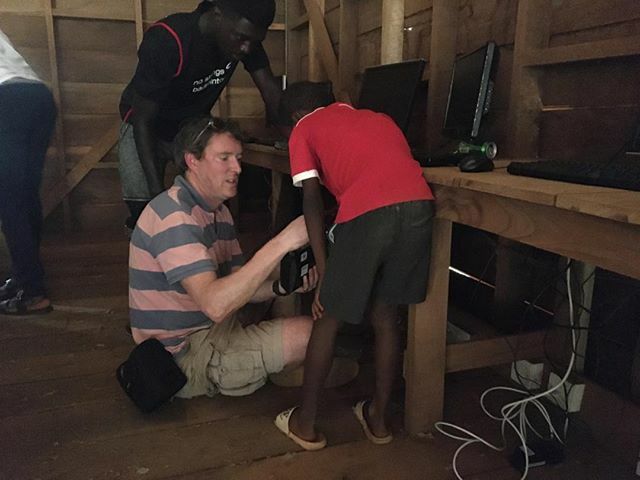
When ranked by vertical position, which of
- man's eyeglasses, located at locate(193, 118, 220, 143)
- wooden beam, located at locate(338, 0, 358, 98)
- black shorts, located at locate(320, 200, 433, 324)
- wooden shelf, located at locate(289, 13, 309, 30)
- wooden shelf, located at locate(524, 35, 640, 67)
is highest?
wooden shelf, located at locate(289, 13, 309, 30)

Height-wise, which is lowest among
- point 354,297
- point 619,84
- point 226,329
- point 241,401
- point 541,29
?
point 241,401

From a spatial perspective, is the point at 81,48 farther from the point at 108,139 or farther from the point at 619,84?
the point at 619,84

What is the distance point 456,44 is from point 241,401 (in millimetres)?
1439

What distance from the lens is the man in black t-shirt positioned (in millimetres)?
1790

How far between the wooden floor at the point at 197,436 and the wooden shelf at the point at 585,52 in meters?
0.96

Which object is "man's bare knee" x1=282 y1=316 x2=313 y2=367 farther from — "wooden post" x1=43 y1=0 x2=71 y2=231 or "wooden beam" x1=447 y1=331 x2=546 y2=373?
"wooden post" x1=43 y1=0 x2=71 y2=231

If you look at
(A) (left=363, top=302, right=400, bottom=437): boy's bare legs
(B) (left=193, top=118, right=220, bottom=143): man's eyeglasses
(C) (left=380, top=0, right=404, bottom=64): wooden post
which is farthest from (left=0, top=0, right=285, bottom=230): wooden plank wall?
(A) (left=363, top=302, right=400, bottom=437): boy's bare legs

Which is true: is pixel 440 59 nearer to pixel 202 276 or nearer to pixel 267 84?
pixel 267 84

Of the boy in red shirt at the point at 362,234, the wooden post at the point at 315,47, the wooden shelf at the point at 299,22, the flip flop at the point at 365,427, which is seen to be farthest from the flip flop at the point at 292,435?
the wooden shelf at the point at 299,22

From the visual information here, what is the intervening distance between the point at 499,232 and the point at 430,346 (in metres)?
0.49

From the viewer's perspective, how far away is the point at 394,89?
6.39ft

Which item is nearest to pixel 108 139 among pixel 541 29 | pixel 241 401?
pixel 241 401

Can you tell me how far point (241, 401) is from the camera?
5.39 ft

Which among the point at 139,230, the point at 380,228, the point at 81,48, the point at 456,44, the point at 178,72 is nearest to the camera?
the point at 380,228
